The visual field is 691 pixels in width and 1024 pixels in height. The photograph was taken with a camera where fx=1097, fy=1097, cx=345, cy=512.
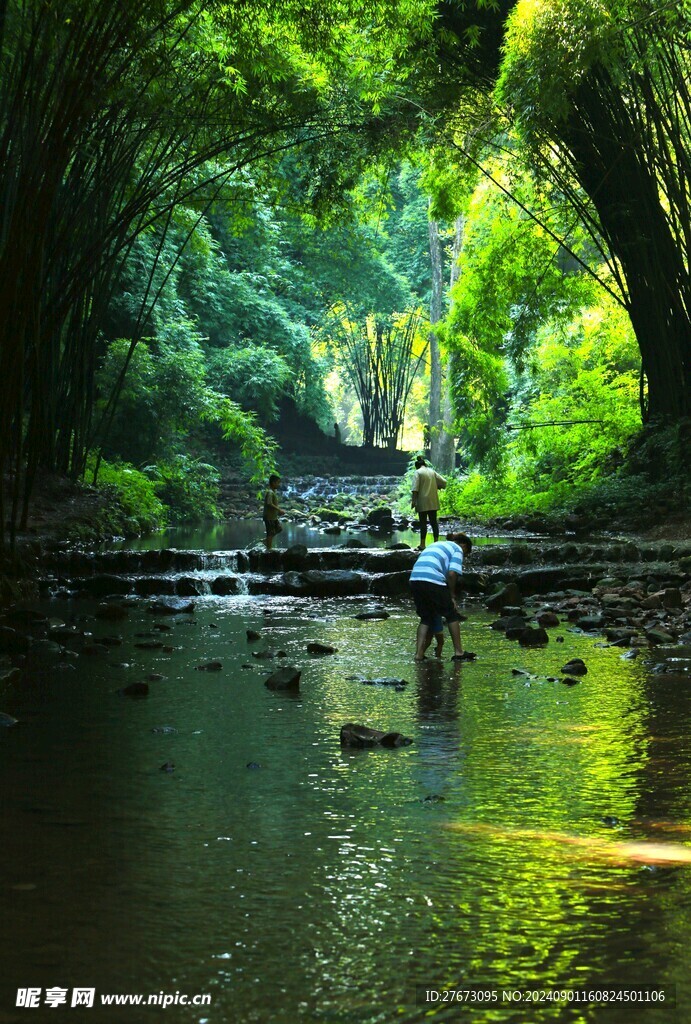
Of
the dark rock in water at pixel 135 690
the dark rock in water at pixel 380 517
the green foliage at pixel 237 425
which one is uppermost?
the green foliage at pixel 237 425

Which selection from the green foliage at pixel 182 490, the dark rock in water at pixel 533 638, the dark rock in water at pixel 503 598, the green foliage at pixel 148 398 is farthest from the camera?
the green foliage at pixel 182 490

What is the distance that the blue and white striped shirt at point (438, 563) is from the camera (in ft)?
25.0

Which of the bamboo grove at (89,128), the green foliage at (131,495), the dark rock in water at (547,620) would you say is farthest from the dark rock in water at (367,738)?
the green foliage at (131,495)

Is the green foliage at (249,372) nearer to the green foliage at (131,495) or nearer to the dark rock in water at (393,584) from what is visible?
the green foliage at (131,495)

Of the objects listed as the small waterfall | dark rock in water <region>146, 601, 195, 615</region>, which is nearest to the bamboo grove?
dark rock in water <region>146, 601, 195, 615</region>

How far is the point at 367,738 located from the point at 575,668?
2192 mm

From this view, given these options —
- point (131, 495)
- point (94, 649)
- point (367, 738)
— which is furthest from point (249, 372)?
point (367, 738)

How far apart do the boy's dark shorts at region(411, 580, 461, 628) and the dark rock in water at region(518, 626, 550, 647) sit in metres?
0.86

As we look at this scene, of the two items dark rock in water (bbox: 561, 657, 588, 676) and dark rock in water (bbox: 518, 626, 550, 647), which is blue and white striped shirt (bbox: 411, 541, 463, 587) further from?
dark rock in water (bbox: 561, 657, 588, 676)

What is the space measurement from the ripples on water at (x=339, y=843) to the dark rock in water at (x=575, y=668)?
0.15 metres

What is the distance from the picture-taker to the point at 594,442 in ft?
63.8

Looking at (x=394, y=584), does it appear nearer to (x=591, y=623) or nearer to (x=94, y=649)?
(x=591, y=623)

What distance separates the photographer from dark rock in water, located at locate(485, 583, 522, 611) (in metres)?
10.6

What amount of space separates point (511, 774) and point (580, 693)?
5.92ft
